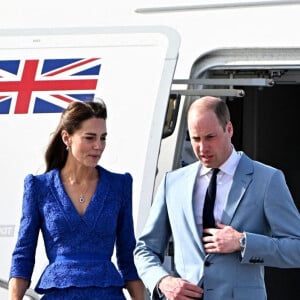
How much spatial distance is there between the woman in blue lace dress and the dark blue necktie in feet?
1.04

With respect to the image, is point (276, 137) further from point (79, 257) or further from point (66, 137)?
point (79, 257)

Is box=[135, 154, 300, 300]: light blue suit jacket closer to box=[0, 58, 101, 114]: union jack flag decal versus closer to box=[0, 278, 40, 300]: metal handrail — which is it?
box=[0, 278, 40, 300]: metal handrail

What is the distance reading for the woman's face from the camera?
296cm

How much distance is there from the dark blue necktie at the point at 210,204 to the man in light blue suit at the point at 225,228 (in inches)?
0.6

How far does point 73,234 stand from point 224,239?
1.69 ft

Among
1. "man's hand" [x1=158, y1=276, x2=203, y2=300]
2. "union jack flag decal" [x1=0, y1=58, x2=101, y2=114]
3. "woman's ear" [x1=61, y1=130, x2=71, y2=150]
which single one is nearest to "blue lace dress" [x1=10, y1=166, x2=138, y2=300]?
"woman's ear" [x1=61, y1=130, x2=71, y2=150]

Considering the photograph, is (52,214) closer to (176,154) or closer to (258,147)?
(176,154)

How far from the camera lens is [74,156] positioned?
2.99 m

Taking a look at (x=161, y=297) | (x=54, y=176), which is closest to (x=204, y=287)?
(x=161, y=297)

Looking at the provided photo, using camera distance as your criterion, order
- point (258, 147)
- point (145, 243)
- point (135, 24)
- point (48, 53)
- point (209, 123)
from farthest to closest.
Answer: point (258, 147)
point (135, 24)
point (48, 53)
point (145, 243)
point (209, 123)

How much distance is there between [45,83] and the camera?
386 cm

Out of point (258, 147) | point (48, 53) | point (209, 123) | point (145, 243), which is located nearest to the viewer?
point (209, 123)

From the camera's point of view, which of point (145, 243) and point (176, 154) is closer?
point (145, 243)

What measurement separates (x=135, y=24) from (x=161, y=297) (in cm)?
169
